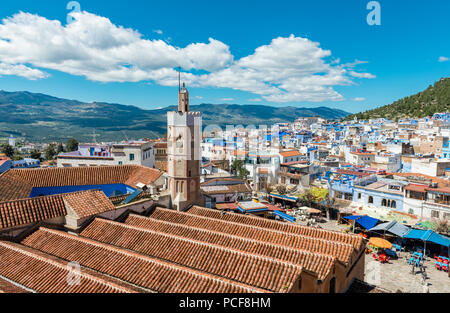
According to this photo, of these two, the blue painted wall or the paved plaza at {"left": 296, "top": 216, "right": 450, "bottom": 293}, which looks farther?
the blue painted wall

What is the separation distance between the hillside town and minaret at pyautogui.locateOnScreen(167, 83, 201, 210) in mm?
78

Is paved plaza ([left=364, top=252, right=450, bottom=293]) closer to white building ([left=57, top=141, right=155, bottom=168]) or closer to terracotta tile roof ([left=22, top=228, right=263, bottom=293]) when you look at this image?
terracotta tile roof ([left=22, top=228, right=263, bottom=293])

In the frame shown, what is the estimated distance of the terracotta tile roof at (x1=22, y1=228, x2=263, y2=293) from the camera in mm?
10203

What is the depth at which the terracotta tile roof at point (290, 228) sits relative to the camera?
15750mm

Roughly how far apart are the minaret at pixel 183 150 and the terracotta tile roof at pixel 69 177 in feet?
12.3

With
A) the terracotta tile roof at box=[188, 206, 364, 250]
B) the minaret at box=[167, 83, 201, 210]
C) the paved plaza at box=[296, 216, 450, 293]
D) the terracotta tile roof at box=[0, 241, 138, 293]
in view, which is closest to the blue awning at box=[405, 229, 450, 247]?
the paved plaza at box=[296, 216, 450, 293]

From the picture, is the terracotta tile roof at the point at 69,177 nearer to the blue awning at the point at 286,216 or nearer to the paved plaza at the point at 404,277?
the blue awning at the point at 286,216

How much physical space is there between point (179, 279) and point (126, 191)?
17.3 m

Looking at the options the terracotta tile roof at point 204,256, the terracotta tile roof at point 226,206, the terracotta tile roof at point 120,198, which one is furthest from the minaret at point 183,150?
the terracotta tile roof at point 226,206

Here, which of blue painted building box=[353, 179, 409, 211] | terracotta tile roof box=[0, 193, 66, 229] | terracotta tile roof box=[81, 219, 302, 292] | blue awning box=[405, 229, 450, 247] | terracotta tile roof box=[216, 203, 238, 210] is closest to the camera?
terracotta tile roof box=[81, 219, 302, 292]

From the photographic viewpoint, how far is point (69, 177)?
25.3m
